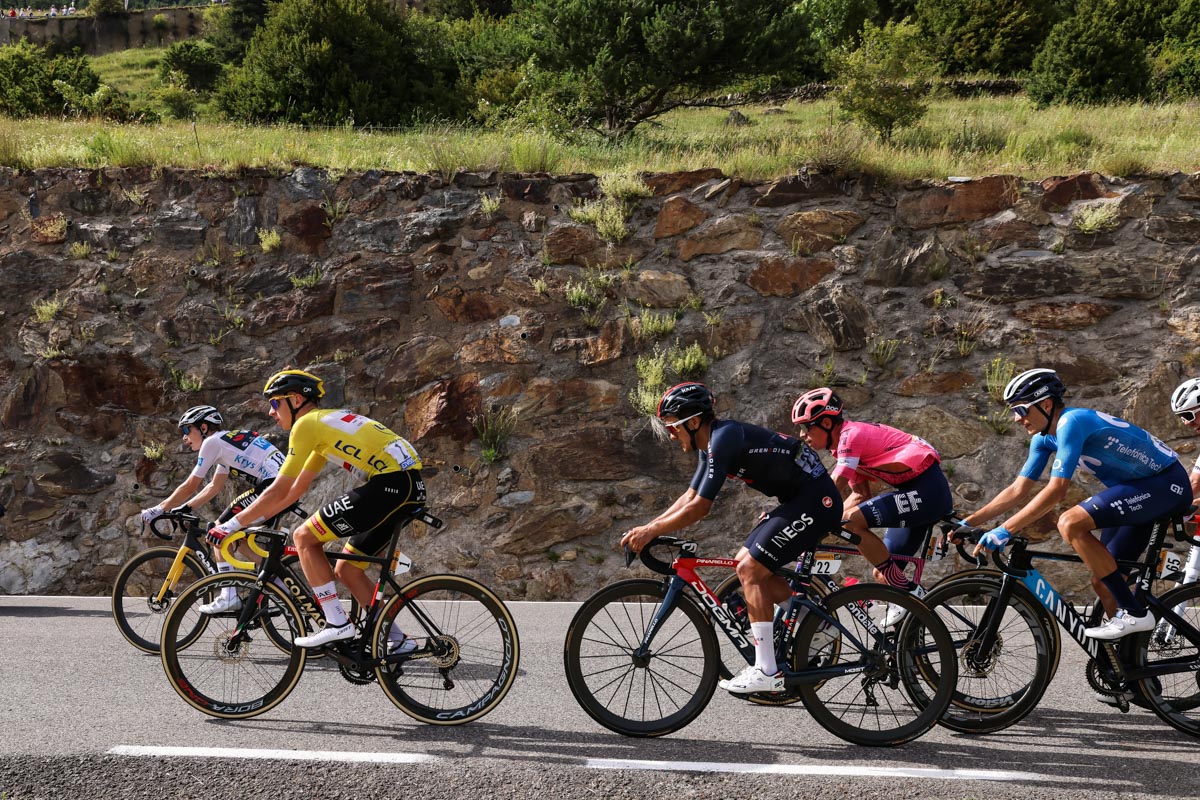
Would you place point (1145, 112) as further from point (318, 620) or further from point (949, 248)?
point (318, 620)

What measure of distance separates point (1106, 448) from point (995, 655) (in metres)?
1.30

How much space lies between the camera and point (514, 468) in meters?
10.7

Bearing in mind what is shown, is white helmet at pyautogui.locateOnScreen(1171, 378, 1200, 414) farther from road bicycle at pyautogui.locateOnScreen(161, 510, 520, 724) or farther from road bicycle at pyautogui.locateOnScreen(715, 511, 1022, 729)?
road bicycle at pyautogui.locateOnScreen(161, 510, 520, 724)

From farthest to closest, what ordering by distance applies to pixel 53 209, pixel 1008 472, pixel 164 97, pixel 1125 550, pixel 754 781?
pixel 164 97 → pixel 53 209 → pixel 1008 472 → pixel 1125 550 → pixel 754 781

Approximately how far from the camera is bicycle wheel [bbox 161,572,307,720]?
5.47m

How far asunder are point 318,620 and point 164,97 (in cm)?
3067

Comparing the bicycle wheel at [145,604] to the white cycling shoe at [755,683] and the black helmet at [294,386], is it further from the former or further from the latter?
the white cycling shoe at [755,683]

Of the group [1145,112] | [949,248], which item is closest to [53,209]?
[949,248]

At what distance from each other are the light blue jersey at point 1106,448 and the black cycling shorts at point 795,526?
125 cm

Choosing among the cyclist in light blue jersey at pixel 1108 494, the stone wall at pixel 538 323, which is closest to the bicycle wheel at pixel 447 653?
the cyclist in light blue jersey at pixel 1108 494

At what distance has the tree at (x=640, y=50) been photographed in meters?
17.6

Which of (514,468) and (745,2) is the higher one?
(745,2)

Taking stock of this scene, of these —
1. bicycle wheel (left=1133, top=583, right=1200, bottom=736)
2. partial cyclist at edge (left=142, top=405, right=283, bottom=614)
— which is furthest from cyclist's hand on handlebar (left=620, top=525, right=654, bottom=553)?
partial cyclist at edge (left=142, top=405, right=283, bottom=614)

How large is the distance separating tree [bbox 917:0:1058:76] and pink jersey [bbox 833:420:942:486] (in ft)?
79.9
